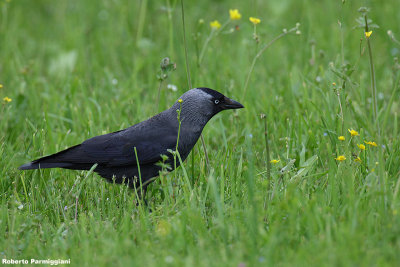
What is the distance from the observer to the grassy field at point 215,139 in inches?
113

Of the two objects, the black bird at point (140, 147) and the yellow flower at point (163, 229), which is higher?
the black bird at point (140, 147)

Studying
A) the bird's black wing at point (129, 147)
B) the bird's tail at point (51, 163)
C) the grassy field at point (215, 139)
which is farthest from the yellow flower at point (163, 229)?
the bird's tail at point (51, 163)

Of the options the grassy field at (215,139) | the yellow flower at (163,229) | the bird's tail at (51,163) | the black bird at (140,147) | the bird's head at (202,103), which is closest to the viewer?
the grassy field at (215,139)

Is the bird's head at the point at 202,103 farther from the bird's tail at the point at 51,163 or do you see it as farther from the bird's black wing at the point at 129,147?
the bird's tail at the point at 51,163

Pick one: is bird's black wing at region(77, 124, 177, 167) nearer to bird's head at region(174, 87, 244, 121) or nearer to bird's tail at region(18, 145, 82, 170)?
bird's tail at region(18, 145, 82, 170)

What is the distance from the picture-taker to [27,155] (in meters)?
4.31

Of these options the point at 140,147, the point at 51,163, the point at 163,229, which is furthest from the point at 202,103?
the point at 163,229

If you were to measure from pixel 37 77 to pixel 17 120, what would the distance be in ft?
4.61

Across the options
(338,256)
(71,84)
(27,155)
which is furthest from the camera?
(71,84)

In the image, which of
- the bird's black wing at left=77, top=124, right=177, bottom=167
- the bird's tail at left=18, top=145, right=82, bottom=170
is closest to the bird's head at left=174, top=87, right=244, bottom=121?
the bird's black wing at left=77, top=124, right=177, bottom=167

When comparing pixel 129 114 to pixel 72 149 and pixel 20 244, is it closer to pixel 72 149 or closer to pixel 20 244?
pixel 72 149

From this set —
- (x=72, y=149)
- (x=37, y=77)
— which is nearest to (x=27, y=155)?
(x=72, y=149)

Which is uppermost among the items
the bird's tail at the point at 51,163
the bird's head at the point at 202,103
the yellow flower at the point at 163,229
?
the bird's head at the point at 202,103

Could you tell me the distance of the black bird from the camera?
4.00m
